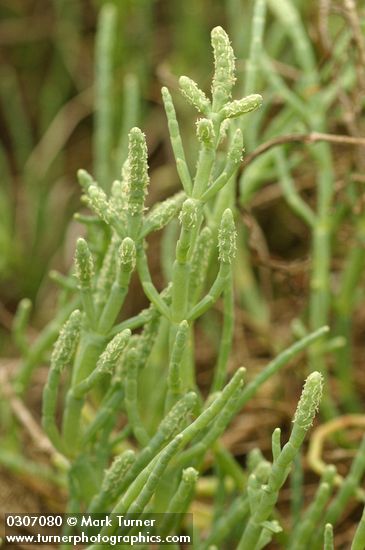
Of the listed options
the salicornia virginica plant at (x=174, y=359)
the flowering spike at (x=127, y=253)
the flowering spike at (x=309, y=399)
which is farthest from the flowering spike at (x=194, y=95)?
the flowering spike at (x=309, y=399)

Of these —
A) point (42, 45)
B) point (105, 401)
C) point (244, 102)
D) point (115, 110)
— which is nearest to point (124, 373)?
point (105, 401)

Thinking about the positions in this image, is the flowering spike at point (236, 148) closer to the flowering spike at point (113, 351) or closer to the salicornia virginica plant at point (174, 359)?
the salicornia virginica plant at point (174, 359)

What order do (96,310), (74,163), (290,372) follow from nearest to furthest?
(96,310) → (290,372) → (74,163)

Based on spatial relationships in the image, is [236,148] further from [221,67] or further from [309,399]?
[309,399]

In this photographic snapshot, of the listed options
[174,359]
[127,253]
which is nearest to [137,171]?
[127,253]

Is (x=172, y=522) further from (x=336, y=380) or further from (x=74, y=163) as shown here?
(x=74, y=163)

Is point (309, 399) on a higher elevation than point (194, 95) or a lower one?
lower
